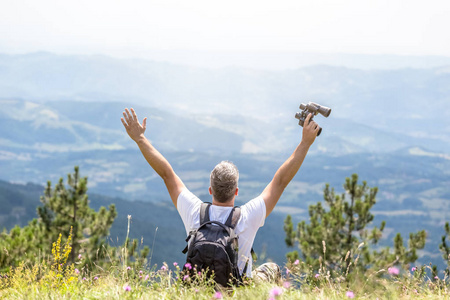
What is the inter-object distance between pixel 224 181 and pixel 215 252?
661 mm

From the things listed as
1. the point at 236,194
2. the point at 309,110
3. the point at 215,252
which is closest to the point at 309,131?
the point at 309,110

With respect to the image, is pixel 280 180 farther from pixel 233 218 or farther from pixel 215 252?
pixel 215 252

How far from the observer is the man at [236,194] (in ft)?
14.9

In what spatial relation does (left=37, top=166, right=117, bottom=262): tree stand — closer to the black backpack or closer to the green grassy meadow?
the green grassy meadow

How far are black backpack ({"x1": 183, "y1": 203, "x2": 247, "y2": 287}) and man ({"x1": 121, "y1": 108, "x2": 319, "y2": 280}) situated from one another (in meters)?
0.14

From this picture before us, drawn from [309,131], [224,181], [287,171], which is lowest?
[224,181]

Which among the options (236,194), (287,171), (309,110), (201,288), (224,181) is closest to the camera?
(201,288)

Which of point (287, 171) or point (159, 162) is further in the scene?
point (159, 162)

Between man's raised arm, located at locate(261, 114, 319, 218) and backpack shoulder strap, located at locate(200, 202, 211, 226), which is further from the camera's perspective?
man's raised arm, located at locate(261, 114, 319, 218)

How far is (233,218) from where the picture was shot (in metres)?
4.53

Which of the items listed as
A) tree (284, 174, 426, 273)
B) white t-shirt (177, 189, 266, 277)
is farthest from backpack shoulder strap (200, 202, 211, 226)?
tree (284, 174, 426, 273)

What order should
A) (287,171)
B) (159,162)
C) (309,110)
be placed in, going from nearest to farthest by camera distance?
(287,171), (159,162), (309,110)

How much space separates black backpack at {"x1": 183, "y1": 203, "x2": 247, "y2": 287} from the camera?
4.25m

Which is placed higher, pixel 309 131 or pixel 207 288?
pixel 309 131
